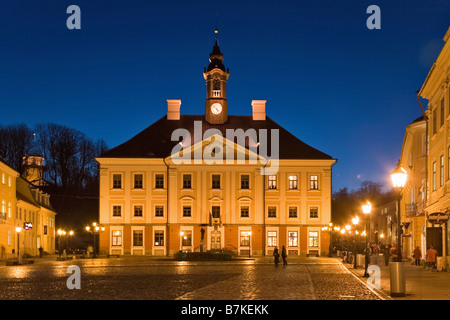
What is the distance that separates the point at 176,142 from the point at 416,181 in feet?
102

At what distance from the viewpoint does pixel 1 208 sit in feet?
177

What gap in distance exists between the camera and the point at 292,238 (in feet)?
219

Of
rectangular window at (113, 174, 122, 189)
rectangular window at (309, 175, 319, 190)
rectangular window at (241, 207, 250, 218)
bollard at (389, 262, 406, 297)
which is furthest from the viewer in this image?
rectangular window at (309, 175, 319, 190)

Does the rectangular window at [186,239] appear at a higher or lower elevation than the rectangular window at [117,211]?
lower

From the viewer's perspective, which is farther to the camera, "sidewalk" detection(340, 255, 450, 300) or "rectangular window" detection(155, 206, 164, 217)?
"rectangular window" detection(155, 206, 164, 217)

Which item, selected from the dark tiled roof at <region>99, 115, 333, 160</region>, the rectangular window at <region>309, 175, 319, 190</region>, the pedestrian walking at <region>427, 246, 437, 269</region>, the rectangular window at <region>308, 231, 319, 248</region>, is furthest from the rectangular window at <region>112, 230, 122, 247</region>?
the pedestrian walking at <region>427, 246, 437, 269</region>

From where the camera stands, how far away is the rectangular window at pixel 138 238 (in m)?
66.1

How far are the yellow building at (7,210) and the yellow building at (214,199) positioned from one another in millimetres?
9974

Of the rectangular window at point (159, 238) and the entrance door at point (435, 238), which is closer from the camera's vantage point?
the entrance door at point (435, 238)

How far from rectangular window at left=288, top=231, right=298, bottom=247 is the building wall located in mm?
288

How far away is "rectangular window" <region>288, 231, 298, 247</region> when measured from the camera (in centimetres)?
6656

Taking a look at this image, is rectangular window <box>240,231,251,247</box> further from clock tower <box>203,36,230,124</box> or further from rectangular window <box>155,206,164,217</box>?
clock tower <box>203,36,230,124</box>

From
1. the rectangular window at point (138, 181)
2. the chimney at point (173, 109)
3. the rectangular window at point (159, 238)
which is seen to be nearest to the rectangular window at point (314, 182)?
the rectangular window at point (159, 238)

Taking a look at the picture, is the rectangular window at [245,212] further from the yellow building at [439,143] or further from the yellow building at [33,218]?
the yellow building at [439,143]
